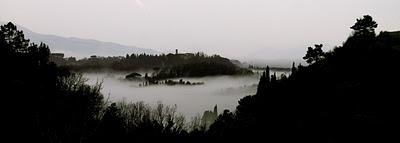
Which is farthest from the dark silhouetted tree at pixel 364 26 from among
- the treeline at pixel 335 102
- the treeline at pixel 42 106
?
the treeline at pixel 42 106

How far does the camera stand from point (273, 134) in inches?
2217

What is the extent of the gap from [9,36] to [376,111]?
1677 inches

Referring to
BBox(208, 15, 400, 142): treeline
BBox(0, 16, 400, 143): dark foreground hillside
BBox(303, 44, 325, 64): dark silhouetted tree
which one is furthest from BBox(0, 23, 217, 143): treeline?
BBox(303, 44, 325, 64): dark silhouetted tree

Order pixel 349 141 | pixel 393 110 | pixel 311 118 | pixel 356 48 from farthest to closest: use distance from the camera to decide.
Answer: pixel 356 48 < pixel 311 118 < pixel 393 110 < pixel 349 141

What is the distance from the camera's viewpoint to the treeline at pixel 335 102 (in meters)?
51.7

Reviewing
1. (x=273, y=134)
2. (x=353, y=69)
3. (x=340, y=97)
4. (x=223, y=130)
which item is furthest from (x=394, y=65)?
(x=223, y=130)

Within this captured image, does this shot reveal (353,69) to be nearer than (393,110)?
No

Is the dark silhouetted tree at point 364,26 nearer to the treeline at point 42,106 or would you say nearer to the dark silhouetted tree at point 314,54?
the dark silhouetted tree at point 314,54

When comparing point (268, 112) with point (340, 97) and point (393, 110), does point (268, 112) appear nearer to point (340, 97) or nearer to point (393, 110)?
point (340, 97)

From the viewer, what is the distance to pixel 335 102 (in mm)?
58844

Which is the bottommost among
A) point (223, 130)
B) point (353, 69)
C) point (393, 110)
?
point (223, 130)

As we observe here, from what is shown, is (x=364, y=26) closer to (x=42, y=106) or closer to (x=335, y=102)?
(x=335, y=102)

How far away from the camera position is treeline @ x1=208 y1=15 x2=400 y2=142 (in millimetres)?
51656

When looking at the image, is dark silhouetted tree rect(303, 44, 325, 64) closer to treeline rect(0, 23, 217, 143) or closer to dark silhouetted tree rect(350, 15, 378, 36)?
dark silhouetted tree rect(350, 15, 378, 36)
